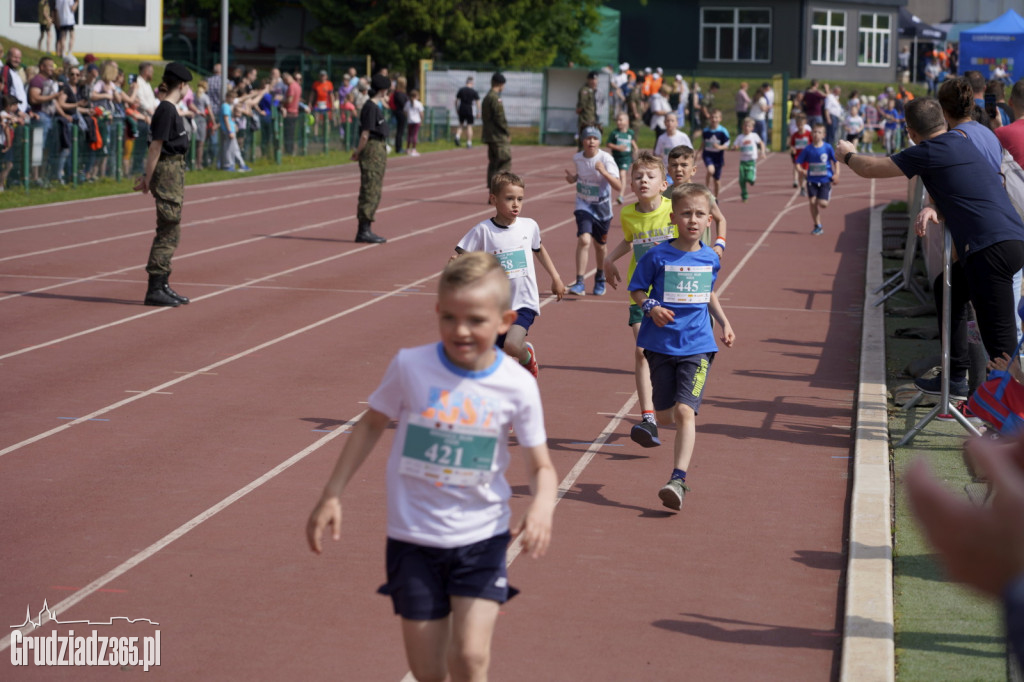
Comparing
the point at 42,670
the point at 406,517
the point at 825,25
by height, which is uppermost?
the point at 825,25

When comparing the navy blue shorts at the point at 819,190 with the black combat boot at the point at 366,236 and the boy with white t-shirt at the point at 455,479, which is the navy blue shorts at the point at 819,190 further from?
the boy with white t-shirt at the point at 455,479

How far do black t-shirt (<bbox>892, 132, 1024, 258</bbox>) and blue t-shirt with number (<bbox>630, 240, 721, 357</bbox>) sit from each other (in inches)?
61.9

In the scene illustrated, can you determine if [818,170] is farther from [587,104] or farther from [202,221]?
[202,221]

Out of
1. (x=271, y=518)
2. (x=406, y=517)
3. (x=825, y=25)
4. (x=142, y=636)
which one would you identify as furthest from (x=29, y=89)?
(x=825, y=25)

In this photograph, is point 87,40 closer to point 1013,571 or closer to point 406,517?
point 406,517

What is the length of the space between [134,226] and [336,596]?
15.6 m

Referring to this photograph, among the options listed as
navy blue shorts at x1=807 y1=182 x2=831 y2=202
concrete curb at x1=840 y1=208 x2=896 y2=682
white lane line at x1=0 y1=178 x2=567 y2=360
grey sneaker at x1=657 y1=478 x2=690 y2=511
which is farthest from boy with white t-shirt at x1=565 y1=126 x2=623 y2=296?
navy blue shorts at x1=807 y1=182 x2=831 y2=202

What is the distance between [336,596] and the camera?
6.08 m

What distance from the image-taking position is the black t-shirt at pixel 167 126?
13.3m

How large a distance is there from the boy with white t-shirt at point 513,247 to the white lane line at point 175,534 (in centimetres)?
137

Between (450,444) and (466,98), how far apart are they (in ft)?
126

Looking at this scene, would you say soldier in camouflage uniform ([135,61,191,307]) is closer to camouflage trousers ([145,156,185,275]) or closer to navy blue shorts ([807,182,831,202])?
camouflage trousers ([145,156,185,275])

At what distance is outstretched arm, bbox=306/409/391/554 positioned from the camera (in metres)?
4.13

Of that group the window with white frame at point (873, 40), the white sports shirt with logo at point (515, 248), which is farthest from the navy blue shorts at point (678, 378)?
the window with white frame at point (873, 40)
